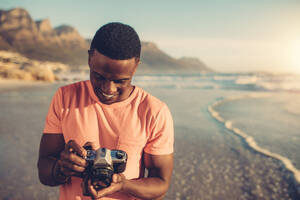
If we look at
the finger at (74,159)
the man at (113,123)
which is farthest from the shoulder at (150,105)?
the finger at (74,159)

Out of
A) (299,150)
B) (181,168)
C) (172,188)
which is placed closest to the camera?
(172,188)

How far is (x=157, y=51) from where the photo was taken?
19450 centimetres

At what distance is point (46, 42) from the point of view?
139 metres

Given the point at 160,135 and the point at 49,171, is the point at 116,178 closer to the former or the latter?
the point at 160,135

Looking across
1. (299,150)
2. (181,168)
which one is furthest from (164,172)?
(299,150)

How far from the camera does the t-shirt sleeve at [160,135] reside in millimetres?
1457

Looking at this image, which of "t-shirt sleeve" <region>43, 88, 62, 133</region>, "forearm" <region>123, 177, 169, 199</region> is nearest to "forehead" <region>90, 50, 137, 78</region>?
"t-shirt sleeve" <region>43, 88, 62, 133</region>

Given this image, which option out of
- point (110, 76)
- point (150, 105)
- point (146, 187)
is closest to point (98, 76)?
point (110, 76)

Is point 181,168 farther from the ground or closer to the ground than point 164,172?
closer to the ground

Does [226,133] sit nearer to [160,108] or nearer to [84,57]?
[160,108]

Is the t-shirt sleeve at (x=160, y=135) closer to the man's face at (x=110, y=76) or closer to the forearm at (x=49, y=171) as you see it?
the man's face at (x=110, y=76)

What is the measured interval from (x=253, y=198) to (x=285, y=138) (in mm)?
3153

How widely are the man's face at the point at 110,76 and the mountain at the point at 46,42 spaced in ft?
289

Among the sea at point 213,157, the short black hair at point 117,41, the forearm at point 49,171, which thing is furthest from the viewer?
the sea at point 213,157
